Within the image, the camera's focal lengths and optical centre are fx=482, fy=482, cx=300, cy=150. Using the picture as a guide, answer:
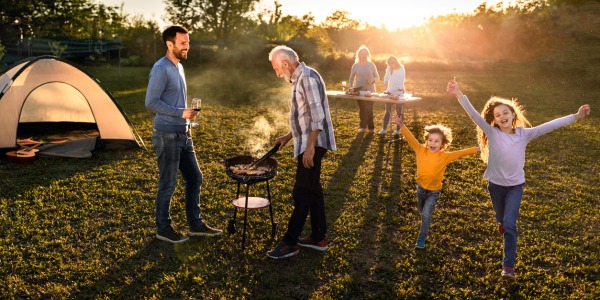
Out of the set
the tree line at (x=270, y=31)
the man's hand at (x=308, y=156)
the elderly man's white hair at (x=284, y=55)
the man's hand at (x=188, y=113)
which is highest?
the tree line at (x=270, y=31)

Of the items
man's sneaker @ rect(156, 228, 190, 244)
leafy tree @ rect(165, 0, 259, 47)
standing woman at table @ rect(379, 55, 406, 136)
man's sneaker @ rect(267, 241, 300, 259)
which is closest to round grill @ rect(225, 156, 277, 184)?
man's sneaker @ rect(267, 241, 300, 259)

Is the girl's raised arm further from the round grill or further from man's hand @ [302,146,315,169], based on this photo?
the round grill

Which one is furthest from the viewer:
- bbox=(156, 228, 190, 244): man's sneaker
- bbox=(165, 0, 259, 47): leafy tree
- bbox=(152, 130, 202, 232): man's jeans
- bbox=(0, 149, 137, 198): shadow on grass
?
bbox=(165, 0, 259, 47): leafy tree

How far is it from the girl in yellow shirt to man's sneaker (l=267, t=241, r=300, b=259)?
1.48 m

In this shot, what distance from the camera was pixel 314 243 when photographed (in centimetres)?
549

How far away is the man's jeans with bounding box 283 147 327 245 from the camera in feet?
16.3

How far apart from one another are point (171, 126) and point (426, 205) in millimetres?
2978

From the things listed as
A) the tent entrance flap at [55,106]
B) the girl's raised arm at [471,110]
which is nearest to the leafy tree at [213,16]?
the tent entrance flap at [55,106]

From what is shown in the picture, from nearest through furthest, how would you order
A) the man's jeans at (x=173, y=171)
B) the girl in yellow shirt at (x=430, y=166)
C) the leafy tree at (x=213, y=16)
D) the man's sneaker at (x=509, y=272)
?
the man's sneaker at (x=509, y=272) → the man's jeans at (x=173, y=171) → the girl in yellow shirt at (x=430, y=166) → the leafy tree at (x=213, y=16)

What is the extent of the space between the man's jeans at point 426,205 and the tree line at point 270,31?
25334mm

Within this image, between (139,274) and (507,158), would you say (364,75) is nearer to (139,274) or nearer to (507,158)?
(507,158)

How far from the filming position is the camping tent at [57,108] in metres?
9.12

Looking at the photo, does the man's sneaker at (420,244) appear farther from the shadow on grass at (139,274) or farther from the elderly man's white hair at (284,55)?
the shadow on grass at (139,274)

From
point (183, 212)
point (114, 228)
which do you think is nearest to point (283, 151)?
point (183, 212)
